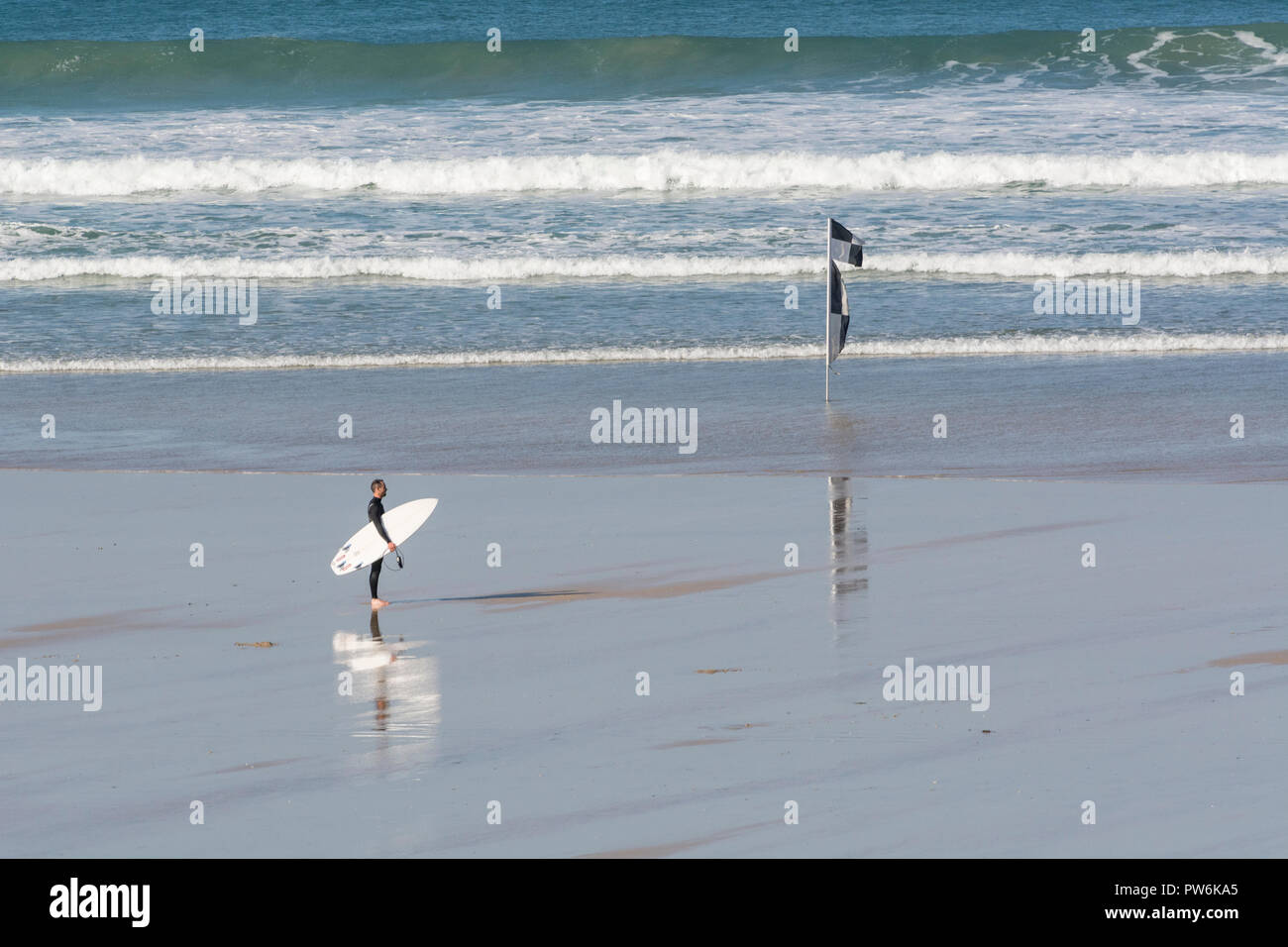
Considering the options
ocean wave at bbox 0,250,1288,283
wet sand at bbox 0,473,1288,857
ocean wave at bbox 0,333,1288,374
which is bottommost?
wet sand at bbox 0,473,1288,857

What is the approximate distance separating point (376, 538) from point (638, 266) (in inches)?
556

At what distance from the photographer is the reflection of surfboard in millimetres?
9945

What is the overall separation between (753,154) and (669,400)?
14941mm

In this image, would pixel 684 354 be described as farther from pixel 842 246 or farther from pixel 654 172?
pixel 654 172

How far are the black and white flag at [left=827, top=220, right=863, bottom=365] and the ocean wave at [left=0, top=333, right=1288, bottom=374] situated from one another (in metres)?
2.20

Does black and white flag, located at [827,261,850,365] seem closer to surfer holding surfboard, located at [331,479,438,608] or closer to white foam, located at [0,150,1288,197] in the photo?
surfer holding surfboard, located at [331,479,438,608]

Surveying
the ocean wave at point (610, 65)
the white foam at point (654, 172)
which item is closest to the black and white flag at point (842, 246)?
the white foam at point (654, 172)

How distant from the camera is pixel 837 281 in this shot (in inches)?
649

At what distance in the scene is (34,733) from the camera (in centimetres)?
Answer: 764

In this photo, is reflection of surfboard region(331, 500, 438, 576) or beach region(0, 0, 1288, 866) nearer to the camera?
beach region(0, 0, 1288, 866)

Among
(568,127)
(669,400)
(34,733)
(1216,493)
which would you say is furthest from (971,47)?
(34,733)

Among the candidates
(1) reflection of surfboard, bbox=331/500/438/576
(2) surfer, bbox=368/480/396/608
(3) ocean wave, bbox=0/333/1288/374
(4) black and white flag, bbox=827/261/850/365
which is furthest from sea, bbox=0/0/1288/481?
(2) surfer, bbox=368/480/396/608

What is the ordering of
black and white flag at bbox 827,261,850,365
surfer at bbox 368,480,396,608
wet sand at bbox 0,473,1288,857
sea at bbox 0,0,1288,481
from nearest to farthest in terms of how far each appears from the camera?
wet sand at bbox 0,473,1288,857
surfer at bbox 368,480,396,608
sea at bbox 0,0,1288,481
black and white flag at bbox 827,261,850,365

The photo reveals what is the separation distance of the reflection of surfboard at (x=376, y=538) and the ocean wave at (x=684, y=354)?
806 centimetres
